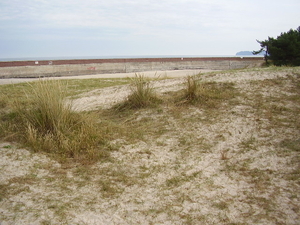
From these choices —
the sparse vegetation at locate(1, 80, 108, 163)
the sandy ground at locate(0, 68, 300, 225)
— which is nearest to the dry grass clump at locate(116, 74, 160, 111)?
the sandy ground at locate(0, 68, 300, 225)

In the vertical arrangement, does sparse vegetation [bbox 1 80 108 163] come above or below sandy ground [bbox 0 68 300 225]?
above

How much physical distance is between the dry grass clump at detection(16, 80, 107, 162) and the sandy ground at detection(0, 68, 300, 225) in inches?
12.3

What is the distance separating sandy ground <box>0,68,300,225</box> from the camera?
3590mm

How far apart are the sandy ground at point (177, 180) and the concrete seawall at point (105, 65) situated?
19884 mm

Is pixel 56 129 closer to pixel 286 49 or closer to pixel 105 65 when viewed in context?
Answer: pixel 286 49

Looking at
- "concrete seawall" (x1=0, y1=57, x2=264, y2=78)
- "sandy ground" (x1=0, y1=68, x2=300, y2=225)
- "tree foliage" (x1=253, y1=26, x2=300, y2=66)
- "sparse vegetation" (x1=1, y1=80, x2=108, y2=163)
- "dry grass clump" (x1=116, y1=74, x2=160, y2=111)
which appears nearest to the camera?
"sandy ground" (x1=0, y1=68, x2=300, y2=225)

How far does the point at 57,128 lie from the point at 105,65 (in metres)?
22.9

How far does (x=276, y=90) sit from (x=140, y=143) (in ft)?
15.3

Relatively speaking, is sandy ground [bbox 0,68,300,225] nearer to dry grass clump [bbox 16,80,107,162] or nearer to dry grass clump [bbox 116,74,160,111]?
dry grass clump [bbox 16,80,107,162]

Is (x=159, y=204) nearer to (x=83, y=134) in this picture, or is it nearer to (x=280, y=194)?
(x=280, y=194)

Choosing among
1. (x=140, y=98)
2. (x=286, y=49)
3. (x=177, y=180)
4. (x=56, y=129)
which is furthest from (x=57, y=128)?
(x=286, y=49)

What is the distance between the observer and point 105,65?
91.7ft

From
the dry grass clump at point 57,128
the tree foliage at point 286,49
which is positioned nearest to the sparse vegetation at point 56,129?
the dry grass clump at point 57,128

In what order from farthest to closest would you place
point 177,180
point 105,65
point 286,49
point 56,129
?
point 105,65, point 286,49, point 56,129, point 177,180
